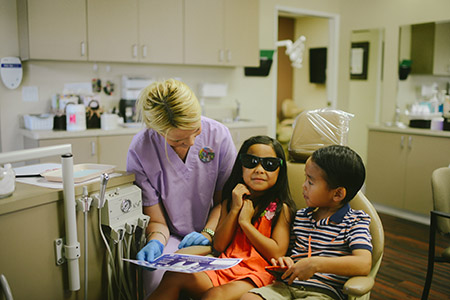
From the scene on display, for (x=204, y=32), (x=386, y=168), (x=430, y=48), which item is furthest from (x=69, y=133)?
(x=430, y=48)

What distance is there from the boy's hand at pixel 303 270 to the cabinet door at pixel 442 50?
3489 mm

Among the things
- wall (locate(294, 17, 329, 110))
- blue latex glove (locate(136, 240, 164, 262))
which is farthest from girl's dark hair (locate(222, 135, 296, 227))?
wall (locate(294, 17, 329, 110))

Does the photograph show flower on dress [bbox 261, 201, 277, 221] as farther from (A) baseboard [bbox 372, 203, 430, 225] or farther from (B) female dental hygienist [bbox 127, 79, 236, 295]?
(A) baseboard [bbox 372, 203, 430, 225]

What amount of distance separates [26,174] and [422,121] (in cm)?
350

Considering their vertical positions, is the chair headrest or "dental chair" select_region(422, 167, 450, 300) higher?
the chair headrest

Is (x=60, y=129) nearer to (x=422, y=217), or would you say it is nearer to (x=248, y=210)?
(x=248, y=210)

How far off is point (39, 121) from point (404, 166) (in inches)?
126

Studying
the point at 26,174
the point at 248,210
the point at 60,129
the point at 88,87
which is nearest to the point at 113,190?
the point at 26,174

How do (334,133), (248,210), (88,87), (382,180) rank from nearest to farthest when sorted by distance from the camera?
(248,210) < (334,133) < (88,87) < (382,180)

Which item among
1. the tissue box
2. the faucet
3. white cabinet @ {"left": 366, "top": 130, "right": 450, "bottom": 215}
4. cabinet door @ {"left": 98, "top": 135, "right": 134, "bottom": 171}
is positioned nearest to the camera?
the tissue box

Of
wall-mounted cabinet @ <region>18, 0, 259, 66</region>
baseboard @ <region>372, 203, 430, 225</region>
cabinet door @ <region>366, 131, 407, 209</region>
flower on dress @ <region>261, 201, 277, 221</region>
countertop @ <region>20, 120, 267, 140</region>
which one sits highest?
wall-mounted cabinet @ <region>18, 0, 259, 66</region>

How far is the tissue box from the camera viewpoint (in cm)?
326

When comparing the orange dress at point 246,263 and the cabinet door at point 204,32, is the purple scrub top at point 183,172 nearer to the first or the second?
the orange dress at point 246,263

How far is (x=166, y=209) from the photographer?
1.73 metres
